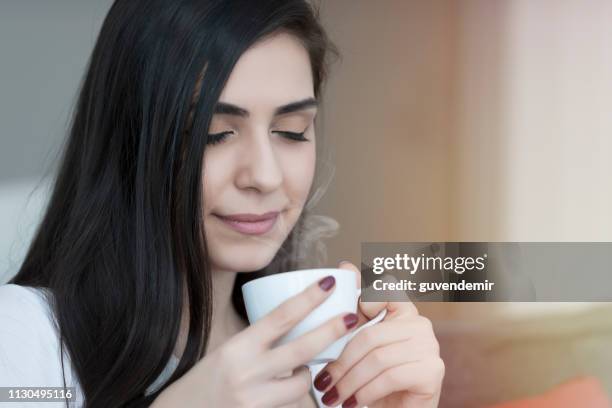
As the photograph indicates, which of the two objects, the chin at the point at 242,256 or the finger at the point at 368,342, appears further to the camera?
the chin at the point at 242,256

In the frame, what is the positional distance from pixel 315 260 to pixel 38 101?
0.69m

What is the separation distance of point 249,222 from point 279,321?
25 cm

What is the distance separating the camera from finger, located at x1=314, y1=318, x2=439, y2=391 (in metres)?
0.72

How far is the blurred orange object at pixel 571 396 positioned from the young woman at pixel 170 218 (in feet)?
1.95

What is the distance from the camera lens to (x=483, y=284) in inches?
43.8

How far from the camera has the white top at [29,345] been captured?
0.77 m

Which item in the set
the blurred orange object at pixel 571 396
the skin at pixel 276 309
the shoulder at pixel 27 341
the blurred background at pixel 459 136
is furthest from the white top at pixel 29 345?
the blurred orange object at pixel 571 396

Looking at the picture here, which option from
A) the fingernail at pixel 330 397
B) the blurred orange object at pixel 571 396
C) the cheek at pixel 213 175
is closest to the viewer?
the fingernail at pixel 330 397

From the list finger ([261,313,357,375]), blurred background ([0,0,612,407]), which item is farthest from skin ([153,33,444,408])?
blurred background ([0,0,612,407])

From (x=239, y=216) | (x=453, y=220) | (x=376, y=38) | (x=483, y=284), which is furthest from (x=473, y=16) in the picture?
(x=239, y=216)

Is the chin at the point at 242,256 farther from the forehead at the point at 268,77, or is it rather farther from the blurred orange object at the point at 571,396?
the blurred orange object at the point at 571,396

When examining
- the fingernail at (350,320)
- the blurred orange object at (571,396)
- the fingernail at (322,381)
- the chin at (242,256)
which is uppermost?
the chin at (242,256)

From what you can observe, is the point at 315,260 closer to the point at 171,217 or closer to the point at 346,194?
the point at 346,194

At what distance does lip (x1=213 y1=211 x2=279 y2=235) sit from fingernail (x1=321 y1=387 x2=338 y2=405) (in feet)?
0.70
